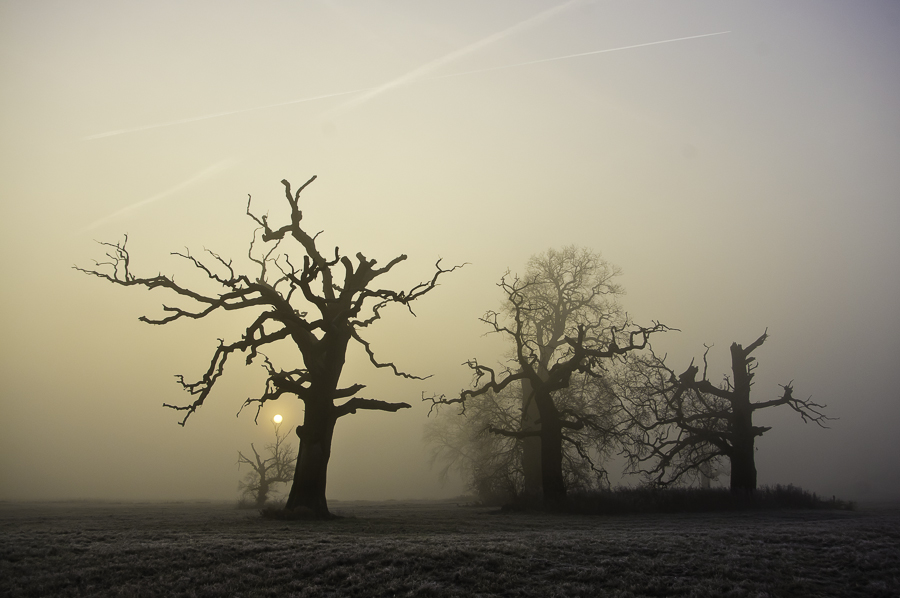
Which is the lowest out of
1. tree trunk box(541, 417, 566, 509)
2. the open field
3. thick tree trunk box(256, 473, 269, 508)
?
thick tree trunk box(256, 473, 269, 508)

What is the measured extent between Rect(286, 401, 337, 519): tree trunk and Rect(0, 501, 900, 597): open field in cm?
393

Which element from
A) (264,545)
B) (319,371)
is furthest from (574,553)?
(319,371)

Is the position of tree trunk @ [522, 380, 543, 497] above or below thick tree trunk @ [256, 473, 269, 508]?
above

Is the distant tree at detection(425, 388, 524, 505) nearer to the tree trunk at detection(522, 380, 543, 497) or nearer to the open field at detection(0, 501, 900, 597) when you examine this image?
the tree trunk at detection(522, 380, 543, 497)

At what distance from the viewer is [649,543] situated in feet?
40.6

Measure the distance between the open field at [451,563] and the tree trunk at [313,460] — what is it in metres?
3.93

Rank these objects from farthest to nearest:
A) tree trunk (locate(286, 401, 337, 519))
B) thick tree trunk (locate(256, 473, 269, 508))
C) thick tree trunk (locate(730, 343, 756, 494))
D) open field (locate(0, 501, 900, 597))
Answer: thick tree trunk (locate(256, 473, 269, 508)) < thick tree trunk (locate(730, 343, 756, 494)) < tree trunk (locate(286, 401, 337, 519)) < open field (locate(0, 501, 900, 597))

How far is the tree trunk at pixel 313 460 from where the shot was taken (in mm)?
18328

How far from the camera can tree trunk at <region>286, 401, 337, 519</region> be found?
18.3 metres

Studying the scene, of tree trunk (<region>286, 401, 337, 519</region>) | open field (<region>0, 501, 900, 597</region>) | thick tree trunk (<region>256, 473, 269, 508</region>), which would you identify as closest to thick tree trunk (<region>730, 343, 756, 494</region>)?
open field (<region>0, 501, 900, 597</region>)

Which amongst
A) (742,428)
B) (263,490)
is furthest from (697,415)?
(263,490)

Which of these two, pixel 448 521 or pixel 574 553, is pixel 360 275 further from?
pixel 574 553

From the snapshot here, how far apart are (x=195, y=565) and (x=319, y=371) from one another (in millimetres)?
8917

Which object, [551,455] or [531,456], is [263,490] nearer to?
[531,456]
